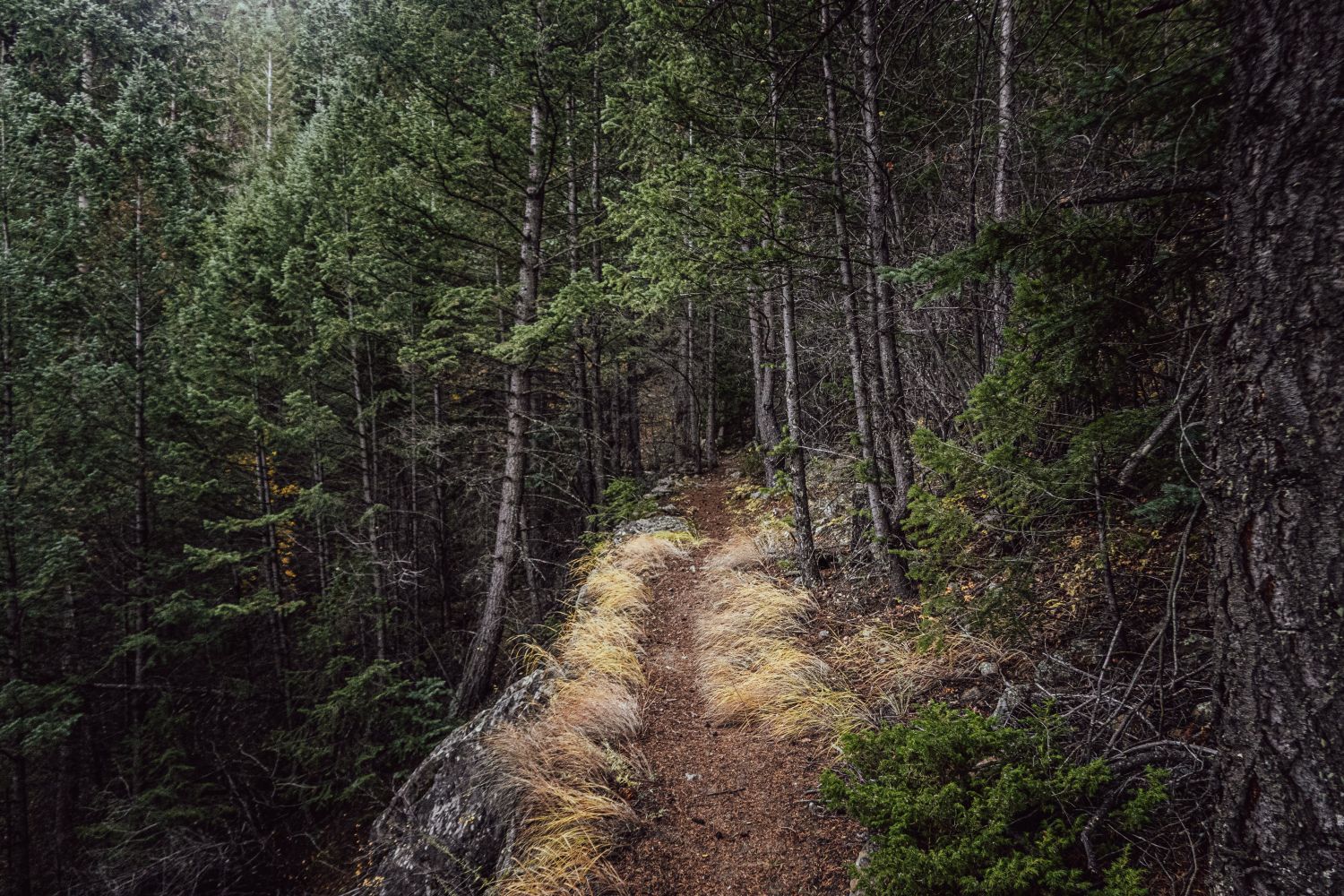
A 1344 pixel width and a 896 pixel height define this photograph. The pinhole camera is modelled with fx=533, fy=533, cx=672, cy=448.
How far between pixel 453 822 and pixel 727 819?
2696 mm

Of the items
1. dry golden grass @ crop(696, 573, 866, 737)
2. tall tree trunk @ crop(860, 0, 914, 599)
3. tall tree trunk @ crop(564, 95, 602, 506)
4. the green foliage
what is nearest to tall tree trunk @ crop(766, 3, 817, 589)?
dry golden grass @ crop(696, 573, 866, 737)

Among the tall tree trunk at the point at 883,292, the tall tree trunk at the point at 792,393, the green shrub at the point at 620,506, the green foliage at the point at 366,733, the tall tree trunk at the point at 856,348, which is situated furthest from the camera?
the green shrub at the point at 620,506

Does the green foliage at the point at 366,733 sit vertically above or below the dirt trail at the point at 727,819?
below

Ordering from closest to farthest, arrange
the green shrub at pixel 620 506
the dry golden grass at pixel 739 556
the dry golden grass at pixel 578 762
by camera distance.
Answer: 1. the dry golden grass at pixel 578 762
2. the dry golden grass at pixel 739 556
3. the green shrub at pixel 620 506

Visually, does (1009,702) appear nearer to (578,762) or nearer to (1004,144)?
(578,762)

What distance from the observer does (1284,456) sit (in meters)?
1.58

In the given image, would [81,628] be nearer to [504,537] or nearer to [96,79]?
[504,537]

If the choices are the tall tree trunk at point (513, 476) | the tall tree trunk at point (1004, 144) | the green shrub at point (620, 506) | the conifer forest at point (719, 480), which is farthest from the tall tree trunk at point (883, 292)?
the green shrub at point (620, 506)

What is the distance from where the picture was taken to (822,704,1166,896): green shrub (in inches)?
76.2

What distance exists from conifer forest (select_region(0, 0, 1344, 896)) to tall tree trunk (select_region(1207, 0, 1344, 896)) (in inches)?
0.4

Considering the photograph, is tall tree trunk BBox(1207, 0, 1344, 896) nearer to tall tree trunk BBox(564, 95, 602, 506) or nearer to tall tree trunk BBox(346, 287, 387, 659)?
tall tree trunk BBox(564, 95, 602, 506)

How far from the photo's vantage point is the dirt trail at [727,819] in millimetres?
2811

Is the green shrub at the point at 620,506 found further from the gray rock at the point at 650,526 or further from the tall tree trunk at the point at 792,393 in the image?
the tall tree trunk at the point at 792,393

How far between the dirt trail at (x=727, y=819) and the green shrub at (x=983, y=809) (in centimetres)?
54
